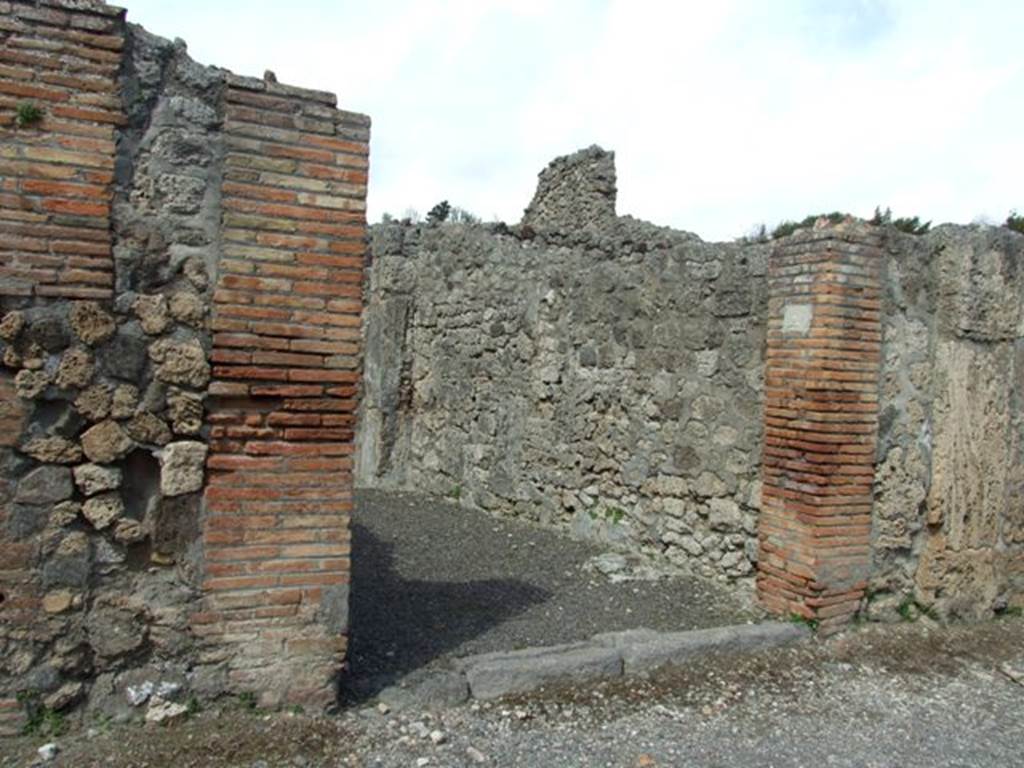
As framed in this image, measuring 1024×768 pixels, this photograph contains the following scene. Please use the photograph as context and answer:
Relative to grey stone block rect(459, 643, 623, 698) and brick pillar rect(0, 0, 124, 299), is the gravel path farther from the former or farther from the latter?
brick pillar rect(0, 0, 124, 299)

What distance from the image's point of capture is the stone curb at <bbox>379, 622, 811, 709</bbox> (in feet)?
12.5

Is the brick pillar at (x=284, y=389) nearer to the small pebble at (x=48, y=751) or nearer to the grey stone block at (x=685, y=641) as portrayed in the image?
the small pebble at (x=48, y=751)

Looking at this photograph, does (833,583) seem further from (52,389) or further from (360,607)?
(52,389)

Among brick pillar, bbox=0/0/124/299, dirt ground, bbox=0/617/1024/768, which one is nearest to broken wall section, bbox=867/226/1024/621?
dirt ground, bbox=0/617/1024/768

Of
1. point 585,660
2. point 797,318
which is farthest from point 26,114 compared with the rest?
point 797,318

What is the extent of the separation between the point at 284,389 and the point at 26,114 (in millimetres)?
1361

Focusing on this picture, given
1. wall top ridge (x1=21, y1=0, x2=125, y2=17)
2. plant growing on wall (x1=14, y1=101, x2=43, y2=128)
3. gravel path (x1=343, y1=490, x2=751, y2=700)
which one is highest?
wall top ridge (x1=21, y1=0, x2=125, y2=17)

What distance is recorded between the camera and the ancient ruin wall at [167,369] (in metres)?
3.06

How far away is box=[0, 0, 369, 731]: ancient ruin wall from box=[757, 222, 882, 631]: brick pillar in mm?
2897

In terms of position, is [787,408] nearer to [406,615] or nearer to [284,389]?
[406,615]

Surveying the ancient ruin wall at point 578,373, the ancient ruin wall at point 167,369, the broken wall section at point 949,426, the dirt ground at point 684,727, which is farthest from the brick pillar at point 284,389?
the broken wall section at point 949,426

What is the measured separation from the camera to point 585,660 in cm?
413

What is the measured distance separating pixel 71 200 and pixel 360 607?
2.80 meters

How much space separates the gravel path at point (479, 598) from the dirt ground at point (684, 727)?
441 millimetres
